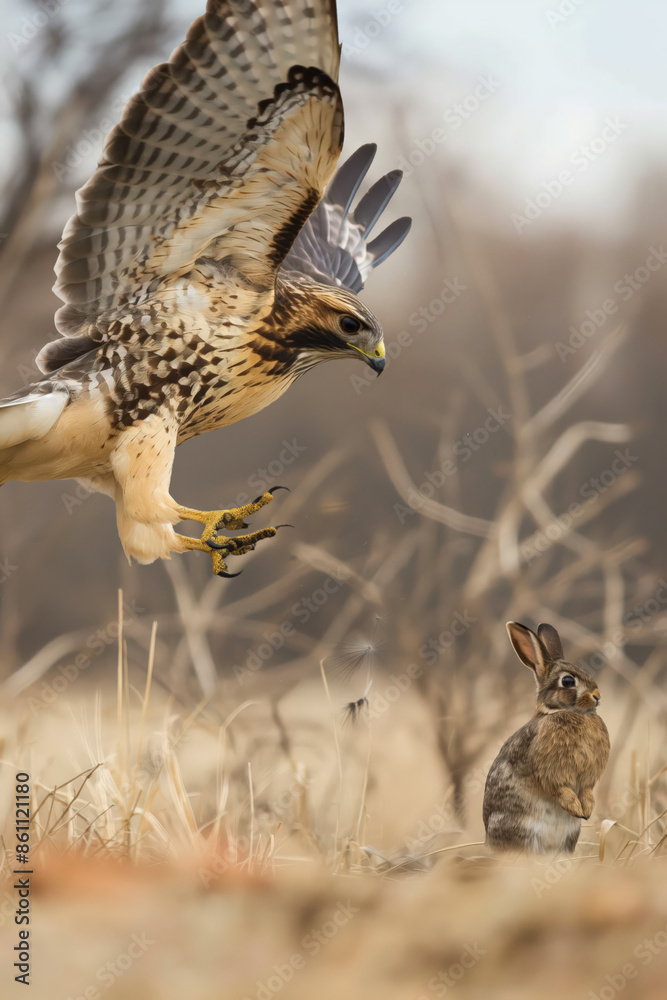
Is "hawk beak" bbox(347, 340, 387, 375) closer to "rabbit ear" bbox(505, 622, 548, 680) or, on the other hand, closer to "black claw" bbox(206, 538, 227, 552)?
"black claw" bbox(206, 538, 227, 552)

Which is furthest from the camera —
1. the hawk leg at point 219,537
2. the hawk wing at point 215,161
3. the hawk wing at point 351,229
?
the hawk wing at point 351,229

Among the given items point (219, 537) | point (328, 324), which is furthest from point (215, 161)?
point (219, 537)

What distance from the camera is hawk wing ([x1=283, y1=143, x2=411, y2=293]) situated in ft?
7.52

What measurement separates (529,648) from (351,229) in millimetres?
1279

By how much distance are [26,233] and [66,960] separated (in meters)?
1.76

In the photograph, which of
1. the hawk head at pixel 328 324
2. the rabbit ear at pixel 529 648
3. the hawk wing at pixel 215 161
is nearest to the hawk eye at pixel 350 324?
the hawk head at pixel 328 324

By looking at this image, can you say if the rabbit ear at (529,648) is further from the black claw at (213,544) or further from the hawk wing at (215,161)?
the hawk wing at (215,161)

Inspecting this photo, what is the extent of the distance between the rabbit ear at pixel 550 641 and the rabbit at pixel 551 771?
0.07 feet

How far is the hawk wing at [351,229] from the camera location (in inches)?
90.3

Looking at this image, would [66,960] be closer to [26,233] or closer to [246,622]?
[246,622]

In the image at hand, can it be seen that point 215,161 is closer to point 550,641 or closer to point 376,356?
point 376,356

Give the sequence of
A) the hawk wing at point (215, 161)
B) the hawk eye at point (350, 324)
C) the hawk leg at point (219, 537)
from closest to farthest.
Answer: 1. the hawk wing at point (215, 161)
2. the hawk leg at point (219, 537)
3. the hawk eye at point (350, 324)

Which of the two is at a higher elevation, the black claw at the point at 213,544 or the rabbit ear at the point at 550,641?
the black claw at the point at 213,544

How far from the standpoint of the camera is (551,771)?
158 centimetres
